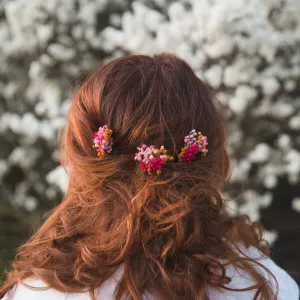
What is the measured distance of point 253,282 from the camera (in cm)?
114

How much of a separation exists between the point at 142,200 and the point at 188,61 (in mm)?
1523

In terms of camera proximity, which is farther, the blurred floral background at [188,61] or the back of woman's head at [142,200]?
the blurred floral background at [188,61]

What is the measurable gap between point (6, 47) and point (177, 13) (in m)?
1.02

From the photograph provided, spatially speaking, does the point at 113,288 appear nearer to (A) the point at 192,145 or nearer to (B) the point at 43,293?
(B) the point at 43,293

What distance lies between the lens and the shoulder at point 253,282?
110 cm

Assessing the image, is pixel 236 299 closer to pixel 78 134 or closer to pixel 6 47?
pixel 78 134

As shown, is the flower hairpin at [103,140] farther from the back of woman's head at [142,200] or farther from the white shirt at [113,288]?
the white shirt at [113,288]

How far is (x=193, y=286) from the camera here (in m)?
1.06

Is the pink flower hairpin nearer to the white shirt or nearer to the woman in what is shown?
the woman

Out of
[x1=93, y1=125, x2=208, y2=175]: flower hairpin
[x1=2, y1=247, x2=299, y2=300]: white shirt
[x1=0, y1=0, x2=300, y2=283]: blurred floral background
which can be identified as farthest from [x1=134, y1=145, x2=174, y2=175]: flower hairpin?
[x1=0, y1=0, x2=300, y2=283]: blurred floral background

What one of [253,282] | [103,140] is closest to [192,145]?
[103,140]

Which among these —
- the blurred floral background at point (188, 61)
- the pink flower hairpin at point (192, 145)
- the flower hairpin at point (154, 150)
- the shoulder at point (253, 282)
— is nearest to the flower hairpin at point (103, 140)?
the flower hairpin at point (154, 150)

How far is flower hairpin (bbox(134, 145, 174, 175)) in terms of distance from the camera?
1072 millimetres

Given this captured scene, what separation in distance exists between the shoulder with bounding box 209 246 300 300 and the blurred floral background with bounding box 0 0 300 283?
4.06 feet
